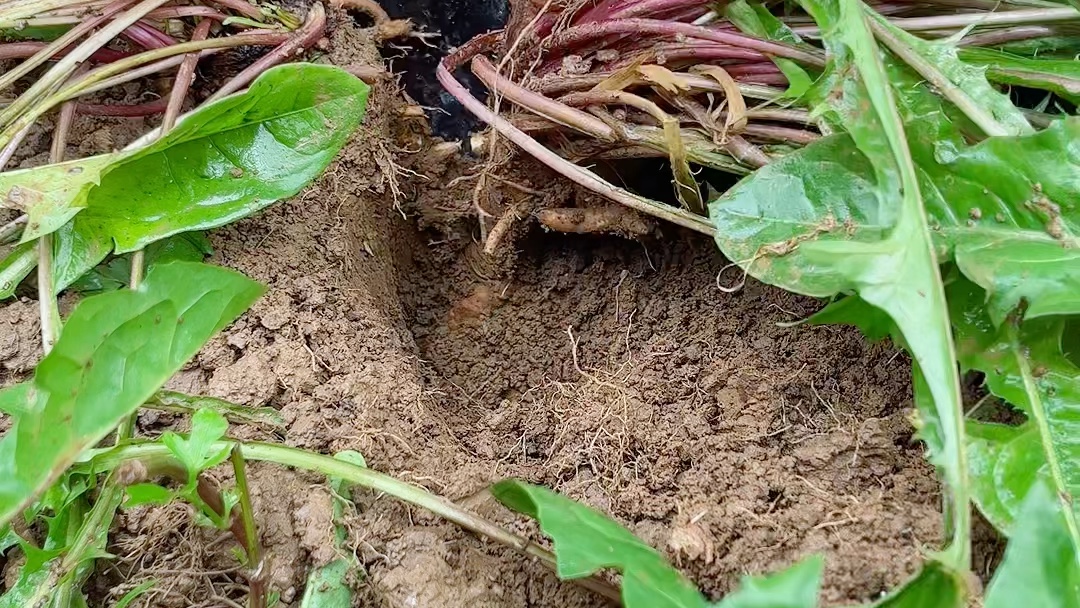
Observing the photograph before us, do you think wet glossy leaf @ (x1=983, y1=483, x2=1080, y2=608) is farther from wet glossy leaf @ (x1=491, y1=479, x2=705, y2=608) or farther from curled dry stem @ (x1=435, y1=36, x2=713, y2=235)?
curled dry stem @ (x1=435, y1=36, x2=713, y2=235)

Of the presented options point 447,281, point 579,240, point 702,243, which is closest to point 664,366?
point 702,243

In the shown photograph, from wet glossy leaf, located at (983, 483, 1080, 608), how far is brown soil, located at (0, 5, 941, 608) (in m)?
0.15

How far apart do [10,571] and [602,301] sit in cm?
78

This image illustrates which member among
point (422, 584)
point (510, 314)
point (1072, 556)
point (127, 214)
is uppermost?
point (127, 214)

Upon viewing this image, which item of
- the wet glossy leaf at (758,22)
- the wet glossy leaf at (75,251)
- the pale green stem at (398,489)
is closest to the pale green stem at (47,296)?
the wet glossy leaf at (75,251)

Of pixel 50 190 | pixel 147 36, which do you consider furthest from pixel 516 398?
pixel 147 36

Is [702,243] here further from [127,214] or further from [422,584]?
[127,214]

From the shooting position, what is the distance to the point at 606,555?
0.59 meters

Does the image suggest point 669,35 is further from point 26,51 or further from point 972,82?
point 26,51

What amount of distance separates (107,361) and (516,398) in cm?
57

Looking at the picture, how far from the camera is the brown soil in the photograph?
2.42ft

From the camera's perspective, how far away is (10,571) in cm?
76

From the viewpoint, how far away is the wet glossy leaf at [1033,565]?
1.62 feet

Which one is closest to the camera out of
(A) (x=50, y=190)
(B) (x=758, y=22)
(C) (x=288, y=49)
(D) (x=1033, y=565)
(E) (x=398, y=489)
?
(D) (x=1033, y=565)
